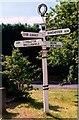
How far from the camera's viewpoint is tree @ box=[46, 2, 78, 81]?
1125 cm

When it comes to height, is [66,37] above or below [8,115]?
above

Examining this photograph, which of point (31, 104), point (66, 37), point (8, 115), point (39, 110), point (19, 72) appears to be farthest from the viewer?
point (66, 37)

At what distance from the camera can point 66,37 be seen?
459 inches

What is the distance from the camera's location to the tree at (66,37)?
11.2 metres

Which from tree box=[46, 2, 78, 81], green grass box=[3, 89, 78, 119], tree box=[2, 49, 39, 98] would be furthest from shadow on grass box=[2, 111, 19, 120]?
tree box=[46, 2, 78, 81]

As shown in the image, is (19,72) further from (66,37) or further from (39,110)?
(66,37)

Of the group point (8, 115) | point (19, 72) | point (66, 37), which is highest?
point (66, 37)

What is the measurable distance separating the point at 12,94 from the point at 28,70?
3.59 feet

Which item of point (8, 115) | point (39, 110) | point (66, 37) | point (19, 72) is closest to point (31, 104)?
point (39, 110)

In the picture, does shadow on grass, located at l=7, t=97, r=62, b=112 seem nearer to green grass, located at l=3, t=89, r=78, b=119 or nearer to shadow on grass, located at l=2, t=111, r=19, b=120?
green grass, located at l=3, t=89, r=78, b=119

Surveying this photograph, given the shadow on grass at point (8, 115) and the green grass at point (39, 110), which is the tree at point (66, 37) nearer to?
the green grass at point (39, 110)

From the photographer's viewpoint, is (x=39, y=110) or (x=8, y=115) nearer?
(x=8, y=115)

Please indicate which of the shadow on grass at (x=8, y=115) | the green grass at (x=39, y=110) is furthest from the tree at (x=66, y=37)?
the shadow on grass at (x=8, y=115)

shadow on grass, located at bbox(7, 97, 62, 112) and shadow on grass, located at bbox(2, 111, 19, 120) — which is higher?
shadow on grass, located at bbox(7, 97, 62, 112)
